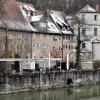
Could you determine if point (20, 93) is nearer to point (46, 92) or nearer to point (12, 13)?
point (46, 92)

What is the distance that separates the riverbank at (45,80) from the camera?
48.9 metres

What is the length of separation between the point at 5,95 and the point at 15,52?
15475 millimetres

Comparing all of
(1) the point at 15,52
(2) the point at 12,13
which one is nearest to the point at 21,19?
(2) the point at 12,13

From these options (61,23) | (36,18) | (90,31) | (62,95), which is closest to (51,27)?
(61,23)

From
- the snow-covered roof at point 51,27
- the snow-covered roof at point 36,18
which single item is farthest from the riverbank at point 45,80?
the snow-covered roof at point 36,18

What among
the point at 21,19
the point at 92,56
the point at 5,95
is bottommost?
the point at 5,95

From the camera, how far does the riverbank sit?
48906mm

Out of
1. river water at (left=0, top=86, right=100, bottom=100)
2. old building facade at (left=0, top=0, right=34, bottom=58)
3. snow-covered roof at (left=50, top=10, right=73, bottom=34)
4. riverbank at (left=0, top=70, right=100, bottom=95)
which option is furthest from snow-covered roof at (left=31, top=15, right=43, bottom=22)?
river water at (left=0, top=86, right=100, bottom=100)

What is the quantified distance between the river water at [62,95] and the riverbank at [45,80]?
139 cm

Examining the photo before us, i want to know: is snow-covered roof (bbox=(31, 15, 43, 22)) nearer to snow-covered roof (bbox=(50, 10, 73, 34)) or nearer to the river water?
snow-covered roof (bbox=(50, 10, 73, 34))

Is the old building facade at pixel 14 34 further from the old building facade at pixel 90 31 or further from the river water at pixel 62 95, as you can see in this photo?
the old building facade at pixel 90 31

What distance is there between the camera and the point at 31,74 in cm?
5172

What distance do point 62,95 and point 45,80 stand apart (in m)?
5.61

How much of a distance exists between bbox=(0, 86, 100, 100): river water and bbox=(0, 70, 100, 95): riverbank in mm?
1389
